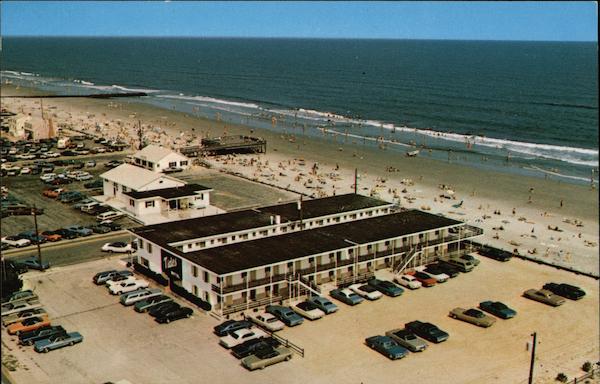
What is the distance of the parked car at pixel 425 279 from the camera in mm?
48312

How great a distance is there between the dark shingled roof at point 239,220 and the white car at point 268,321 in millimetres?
11053

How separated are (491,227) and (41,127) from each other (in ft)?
275

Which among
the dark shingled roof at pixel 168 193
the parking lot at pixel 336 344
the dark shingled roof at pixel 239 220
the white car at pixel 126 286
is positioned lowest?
the parking lot at pixel 336 344

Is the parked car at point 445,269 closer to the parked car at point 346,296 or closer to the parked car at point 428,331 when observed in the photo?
the parked car at point 346,296

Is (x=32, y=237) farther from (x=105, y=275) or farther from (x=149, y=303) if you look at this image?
(x=149, y=303)

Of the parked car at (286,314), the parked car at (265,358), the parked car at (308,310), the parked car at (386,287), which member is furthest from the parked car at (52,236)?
the parked car at (265,358)

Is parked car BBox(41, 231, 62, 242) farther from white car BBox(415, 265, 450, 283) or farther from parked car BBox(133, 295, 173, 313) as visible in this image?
white car BBox(415, 265, 450, 283)

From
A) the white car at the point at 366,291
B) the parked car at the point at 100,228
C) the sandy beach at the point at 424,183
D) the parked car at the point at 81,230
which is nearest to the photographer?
the white car at the point at 366,291

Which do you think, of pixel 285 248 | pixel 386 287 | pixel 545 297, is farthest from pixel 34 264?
pixel 545 297

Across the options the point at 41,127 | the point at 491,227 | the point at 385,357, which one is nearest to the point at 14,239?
the point at 385,357

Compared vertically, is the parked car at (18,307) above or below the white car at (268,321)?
above

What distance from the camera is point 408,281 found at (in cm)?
4797

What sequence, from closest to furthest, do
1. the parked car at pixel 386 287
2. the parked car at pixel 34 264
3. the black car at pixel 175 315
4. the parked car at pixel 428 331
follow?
the parked car at pixel 428 331 < the black car at pixel 175 315 < the parked car at pixel 386 287 < the parked car at pixel 34 264

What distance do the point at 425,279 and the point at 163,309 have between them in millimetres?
20242
